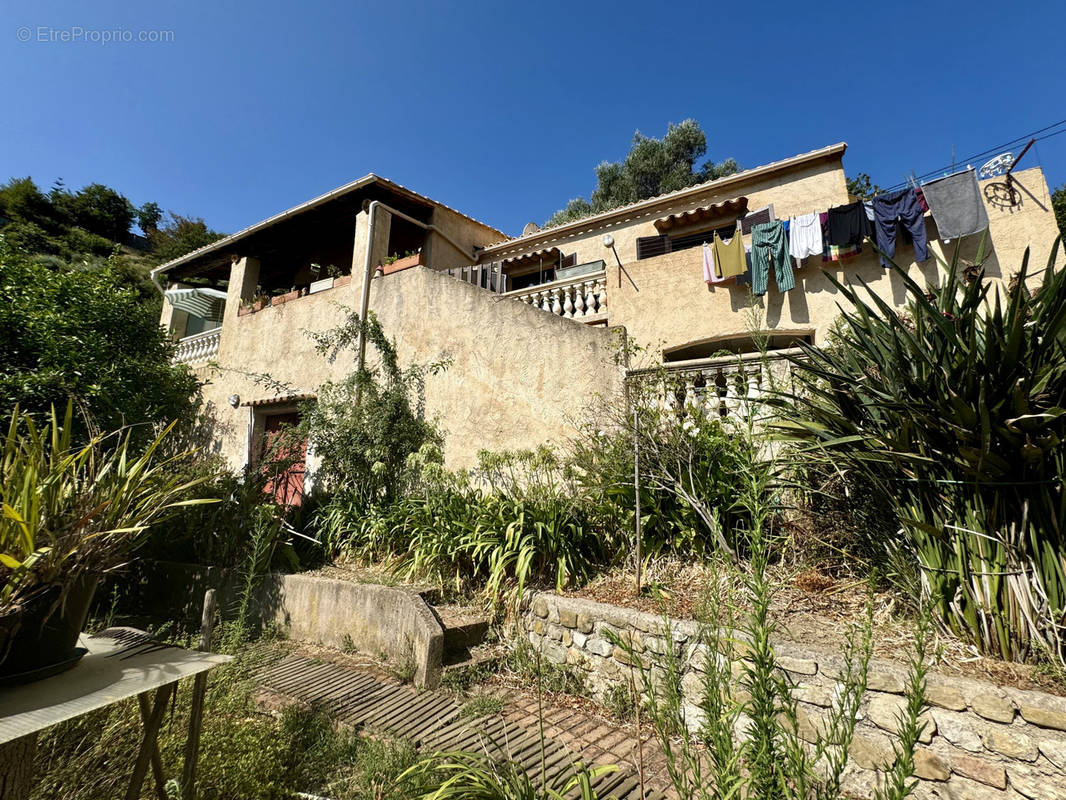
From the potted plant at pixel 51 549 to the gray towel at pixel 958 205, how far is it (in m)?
9.29

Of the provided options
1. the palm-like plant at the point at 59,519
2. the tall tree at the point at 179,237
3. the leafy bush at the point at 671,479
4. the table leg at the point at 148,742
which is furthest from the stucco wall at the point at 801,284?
the tall tree at the point at 179,237

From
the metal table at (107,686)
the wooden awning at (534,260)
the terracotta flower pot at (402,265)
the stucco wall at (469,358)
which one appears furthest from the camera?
the wooden awning at (534,260)

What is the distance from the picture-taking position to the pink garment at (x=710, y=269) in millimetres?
8164

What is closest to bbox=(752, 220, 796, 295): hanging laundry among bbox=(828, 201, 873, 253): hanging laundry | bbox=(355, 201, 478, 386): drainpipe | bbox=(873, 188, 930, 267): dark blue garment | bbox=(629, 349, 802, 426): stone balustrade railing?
bbox=(828, 201, 873, 253): hanging laundry

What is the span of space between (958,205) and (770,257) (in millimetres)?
2440

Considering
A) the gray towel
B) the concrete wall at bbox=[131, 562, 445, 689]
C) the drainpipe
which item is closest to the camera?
the concrete wall at bbox=[131, 562, 445, 689]

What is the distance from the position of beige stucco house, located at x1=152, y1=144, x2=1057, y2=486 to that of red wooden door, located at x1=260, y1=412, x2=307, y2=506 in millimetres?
247

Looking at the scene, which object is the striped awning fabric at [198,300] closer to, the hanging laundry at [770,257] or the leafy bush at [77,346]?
the leafy bush at [77,346]

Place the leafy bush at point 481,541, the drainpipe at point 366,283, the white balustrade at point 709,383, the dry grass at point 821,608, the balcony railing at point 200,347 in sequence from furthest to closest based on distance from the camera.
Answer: the balcony railing at point 200,347 < the drainpipe at point 366,283 < the white balustrade at point 709,383 < the leafy bush at point 481,541 < the dry grass at point 821,608

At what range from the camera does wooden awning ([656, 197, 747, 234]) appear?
9.88 m

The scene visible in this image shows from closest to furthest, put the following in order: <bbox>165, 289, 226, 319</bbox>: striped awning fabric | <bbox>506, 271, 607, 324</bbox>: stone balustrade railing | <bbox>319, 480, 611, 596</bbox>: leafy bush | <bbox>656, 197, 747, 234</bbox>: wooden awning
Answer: <bbox>319, 480, 611, 596</bbox>: leafy bush → <bbox>506, 271, 607, 324</bbox>: stone balustrade railing → <bbox>656, 197, 747, 234</bbox>: wooden awning → <bbox>165, 289, 226, 319</bbox>: striped awning fabric

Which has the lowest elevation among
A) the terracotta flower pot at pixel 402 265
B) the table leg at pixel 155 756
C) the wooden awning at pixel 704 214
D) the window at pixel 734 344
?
the table leg at pixel 155 756

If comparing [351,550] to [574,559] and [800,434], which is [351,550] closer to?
[574,559]

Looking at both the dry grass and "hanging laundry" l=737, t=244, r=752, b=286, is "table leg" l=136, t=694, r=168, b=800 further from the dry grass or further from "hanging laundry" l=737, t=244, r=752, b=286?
"hanging laundry" l=737, t=244, r=752, b=286
